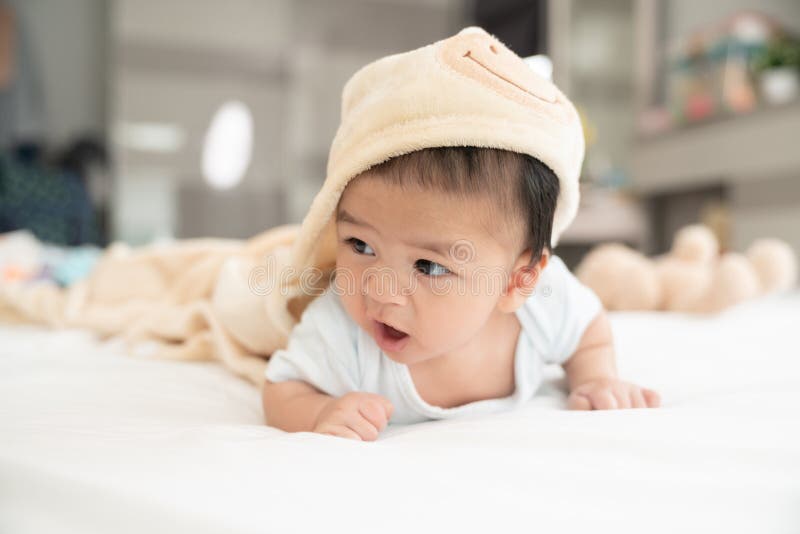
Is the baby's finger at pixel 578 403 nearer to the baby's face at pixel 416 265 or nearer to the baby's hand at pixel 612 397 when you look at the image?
the baby's hand at pixel 612 397

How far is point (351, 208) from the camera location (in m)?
0.63

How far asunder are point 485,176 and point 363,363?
254 millimetres

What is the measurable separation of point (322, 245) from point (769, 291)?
1082 mm

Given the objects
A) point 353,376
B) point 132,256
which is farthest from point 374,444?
point 132,256

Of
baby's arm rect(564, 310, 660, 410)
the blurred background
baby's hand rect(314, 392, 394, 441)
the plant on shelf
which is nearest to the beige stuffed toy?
baby's arm rect(564, 310, 660, 410)

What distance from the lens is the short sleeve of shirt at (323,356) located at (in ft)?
2.25

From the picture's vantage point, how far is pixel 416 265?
0.61 meters

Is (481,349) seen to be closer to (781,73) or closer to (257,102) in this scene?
(781,73)

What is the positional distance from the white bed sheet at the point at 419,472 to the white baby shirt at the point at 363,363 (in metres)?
0.06

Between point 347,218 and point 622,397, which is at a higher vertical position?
point 347,218

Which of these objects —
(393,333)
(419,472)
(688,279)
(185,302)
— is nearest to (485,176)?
(393,333)

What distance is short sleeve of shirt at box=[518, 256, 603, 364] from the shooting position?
0.76 metres

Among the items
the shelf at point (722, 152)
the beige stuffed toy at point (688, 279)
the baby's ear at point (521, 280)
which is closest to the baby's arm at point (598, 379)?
the baby's ear at point (521, 280)

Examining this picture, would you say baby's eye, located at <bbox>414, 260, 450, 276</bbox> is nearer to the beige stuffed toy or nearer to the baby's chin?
the baby's chin
